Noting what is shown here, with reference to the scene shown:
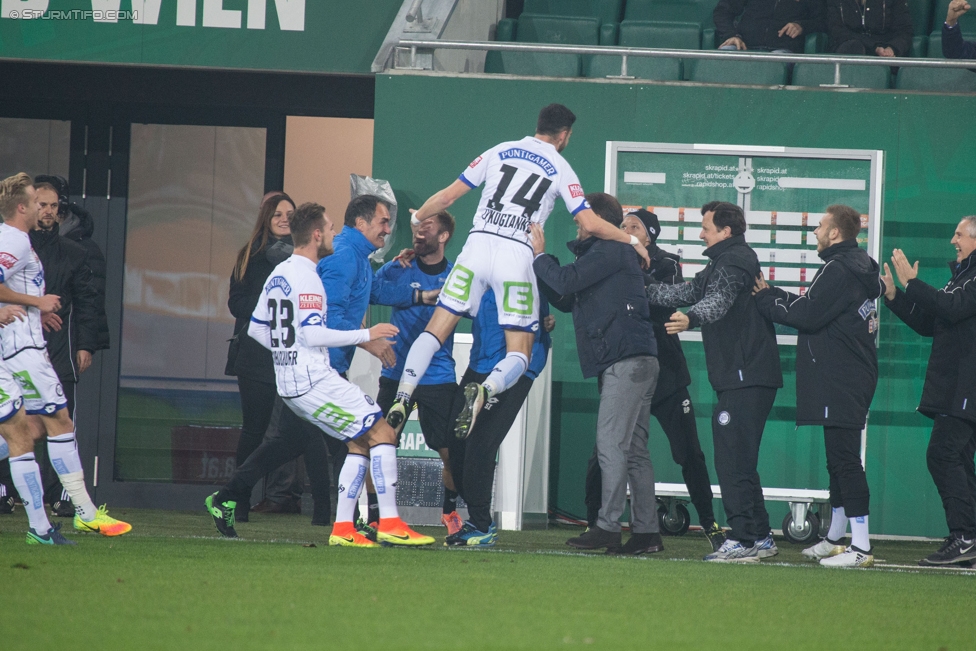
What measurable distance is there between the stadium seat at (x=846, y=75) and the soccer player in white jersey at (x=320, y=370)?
5110mm

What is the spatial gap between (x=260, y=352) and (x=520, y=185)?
2220mm

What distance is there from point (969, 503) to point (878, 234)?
2.25 meters

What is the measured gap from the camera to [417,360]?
667cm

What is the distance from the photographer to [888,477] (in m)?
8.78

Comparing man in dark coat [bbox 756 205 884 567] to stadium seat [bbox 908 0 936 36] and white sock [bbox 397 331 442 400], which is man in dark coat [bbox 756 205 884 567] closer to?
white sock [bbox 397 331 442 400]

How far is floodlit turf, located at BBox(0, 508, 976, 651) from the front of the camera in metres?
3.77

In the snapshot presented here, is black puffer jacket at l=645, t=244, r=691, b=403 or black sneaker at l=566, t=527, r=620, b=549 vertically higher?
black puffer jacket at l=645, t=244, r=691, b=403

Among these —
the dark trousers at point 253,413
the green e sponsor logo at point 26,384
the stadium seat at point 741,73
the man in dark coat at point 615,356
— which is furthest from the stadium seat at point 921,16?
the green e sponsor logo at point 26,384

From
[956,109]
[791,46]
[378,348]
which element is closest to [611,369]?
[378,348]

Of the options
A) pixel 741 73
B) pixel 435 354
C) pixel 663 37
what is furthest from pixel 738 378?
pixel 663 37

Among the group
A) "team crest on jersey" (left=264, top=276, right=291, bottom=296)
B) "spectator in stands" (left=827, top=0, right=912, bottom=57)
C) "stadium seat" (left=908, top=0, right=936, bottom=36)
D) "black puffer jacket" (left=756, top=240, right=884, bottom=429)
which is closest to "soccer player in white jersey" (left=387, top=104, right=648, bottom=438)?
"team crest on jersey" (left=264, top=276, right=291, bottom=296)

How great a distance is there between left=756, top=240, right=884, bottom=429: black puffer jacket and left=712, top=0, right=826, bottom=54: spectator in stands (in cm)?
419

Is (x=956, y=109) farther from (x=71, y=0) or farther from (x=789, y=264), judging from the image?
(x=71, y=0)

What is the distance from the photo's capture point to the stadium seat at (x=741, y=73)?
9742 millimetres
